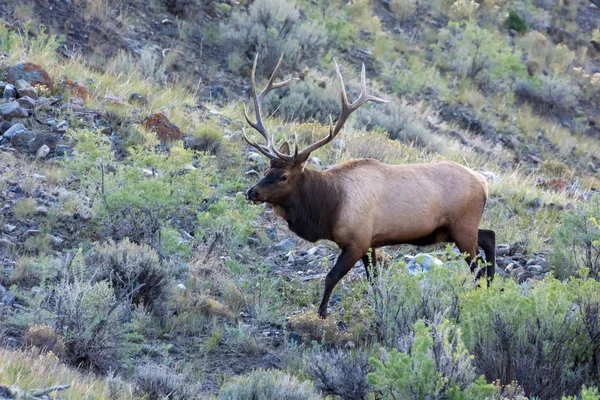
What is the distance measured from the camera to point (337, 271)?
302 inches

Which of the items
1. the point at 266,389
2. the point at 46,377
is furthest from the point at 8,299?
the point at 266,389

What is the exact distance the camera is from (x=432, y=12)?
77.9ft

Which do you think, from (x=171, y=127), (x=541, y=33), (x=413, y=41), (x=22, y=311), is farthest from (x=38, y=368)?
(x=541, y=33)

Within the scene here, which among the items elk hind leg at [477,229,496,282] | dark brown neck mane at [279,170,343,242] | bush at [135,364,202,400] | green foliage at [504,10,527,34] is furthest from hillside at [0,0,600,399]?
green foliage at [504,10,527,34]

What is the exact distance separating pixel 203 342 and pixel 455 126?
11.9 meters

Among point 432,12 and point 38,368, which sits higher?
point 38,368

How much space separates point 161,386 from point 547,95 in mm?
17601

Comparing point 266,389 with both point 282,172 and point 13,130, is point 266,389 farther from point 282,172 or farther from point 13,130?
point 13,130

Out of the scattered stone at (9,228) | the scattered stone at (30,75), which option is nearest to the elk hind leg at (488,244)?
the scattered stone at (9,228)

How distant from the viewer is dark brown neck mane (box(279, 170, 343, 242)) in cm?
796

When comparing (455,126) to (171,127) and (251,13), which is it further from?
(171,127)

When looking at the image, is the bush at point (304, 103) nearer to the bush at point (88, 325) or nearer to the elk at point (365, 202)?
the elk at point (365, 202)

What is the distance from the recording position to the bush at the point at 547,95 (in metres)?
21.0

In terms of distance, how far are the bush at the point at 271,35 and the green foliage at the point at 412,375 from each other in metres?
12.5
